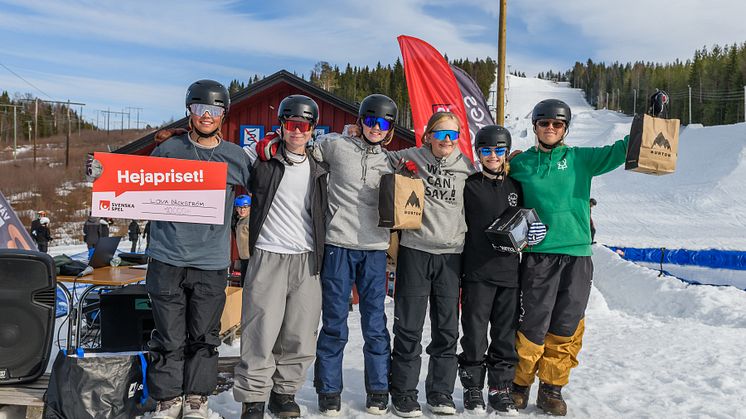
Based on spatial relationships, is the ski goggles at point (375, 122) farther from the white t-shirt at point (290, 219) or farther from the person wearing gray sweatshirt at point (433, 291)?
the white t-shirt at point (290, 219)

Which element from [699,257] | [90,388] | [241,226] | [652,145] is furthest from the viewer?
[699,257]

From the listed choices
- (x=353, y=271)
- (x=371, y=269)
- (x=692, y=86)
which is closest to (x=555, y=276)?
(x=371, y=269)

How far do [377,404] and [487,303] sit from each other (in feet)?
3.57

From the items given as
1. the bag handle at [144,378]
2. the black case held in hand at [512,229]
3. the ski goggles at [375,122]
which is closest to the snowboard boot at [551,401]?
the black case held in hand at [512,229]

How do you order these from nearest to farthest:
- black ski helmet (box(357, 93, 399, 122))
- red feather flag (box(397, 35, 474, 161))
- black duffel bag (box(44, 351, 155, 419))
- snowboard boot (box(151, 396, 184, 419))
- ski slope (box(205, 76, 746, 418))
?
black duffel bag (box(44, 351, 155, 419)), snowboard boot (box(151, 396, 184, 419)), black ski helmet (box(357, 93, 399, 122)), ski slope (box(205, 76, 746, 418)), red feather flag (box(397, 35, 474, 161))

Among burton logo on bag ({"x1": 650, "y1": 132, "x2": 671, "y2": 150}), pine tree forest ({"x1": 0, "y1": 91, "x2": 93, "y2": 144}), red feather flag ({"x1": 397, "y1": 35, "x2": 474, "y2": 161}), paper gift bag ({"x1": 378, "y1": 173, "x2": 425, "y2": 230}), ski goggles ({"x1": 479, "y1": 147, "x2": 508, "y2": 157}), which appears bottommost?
paper gift bag ({"x1": 378, "y1": 173, "x2": 425, "y2": 230})

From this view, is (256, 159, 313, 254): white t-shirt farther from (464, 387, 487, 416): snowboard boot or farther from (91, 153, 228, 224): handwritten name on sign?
(464, 387, 487, 416): snowboard boot

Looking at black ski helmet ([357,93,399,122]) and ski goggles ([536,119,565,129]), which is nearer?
black ski helmet ([357,93,399,122])

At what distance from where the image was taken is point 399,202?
3.55 m

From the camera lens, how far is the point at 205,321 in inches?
140

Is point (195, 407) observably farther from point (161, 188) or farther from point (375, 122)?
point (375, 122)

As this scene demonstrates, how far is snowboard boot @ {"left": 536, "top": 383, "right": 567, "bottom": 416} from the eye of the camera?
3.81 m

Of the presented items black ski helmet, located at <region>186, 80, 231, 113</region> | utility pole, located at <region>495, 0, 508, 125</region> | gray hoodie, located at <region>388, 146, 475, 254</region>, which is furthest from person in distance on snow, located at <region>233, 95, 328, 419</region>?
utility pole, located at <region>495, 0, 508, 125</region>

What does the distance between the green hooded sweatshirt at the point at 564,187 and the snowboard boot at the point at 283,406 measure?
2.04 meters
